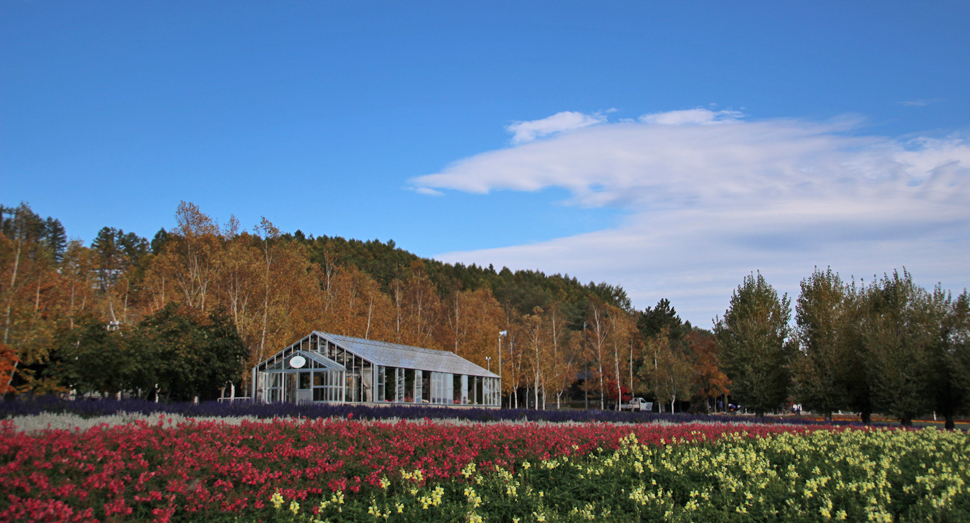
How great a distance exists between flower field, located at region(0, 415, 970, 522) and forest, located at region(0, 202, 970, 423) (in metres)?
8.70

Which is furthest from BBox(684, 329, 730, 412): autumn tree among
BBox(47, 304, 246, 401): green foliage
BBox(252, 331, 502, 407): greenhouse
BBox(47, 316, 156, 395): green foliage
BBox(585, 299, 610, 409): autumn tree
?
BBox(47, 316, 156, 395): green foliage

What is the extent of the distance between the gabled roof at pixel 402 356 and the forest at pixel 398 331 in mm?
5001

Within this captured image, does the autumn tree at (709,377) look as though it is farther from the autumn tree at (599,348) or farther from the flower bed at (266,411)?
the flower bed at (266,411)

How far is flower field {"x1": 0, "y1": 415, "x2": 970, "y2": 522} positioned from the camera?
6.44 meters

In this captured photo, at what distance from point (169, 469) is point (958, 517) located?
875 centimetres

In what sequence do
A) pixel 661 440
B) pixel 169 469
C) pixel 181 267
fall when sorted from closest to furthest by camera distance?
pixel 169 469
pixel 661 440
pixel 181 267

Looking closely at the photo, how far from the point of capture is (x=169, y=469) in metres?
7.00

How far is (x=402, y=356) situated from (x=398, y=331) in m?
15.9

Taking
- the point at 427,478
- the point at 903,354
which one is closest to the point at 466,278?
the point at 903,354

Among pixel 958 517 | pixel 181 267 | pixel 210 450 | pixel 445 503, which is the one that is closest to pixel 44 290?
pixel 181 267

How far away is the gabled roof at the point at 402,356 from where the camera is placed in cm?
3359

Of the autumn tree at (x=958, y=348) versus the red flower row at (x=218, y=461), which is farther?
the autumn tree at (x=958, y=348)

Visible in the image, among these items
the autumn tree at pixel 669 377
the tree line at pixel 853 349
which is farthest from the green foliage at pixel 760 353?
the autumn tree at pixel 669 377

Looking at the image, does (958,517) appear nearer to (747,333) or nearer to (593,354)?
(747,333)
